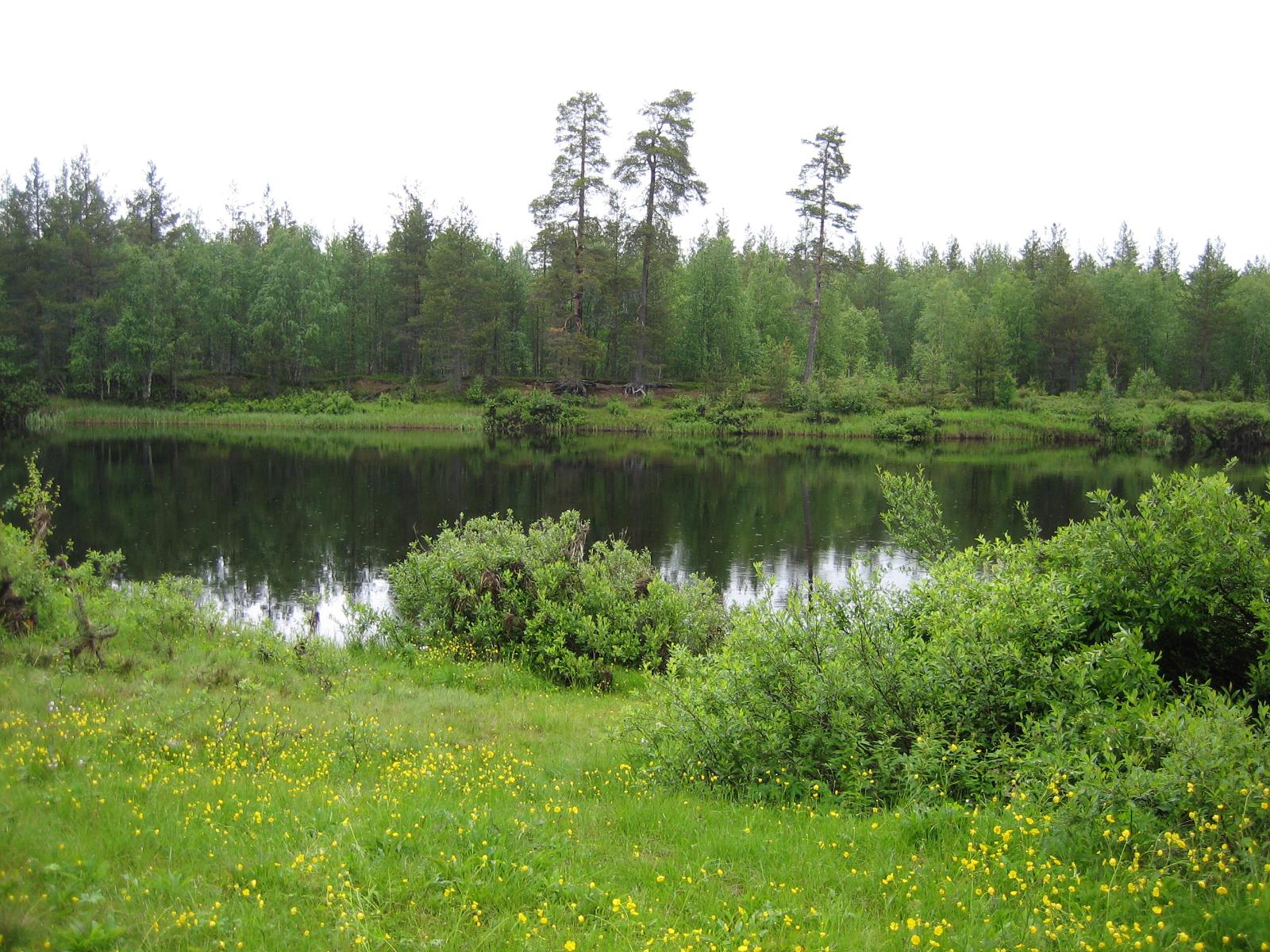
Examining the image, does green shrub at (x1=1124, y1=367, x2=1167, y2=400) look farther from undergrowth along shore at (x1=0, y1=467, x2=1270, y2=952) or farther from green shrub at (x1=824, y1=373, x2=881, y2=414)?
undergrowth along shore at (x1=0, y1=467, x2=1270, y2=952)

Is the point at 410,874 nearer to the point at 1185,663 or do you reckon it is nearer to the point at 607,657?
the point at 1185,663

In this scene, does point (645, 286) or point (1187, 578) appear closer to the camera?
point (1187, 578)

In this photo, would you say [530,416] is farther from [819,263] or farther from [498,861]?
[498,861]

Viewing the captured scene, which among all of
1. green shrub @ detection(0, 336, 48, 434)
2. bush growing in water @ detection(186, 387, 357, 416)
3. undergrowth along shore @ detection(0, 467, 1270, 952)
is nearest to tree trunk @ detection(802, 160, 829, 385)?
bush growing in water @ detection(186, 387, 357, 416)

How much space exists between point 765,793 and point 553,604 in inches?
273

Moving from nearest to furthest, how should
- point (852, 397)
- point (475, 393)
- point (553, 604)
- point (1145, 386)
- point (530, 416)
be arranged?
point (553, 604) → point (530, 416) → point (852, 397) → point (475, 393) → point (1145, 386)

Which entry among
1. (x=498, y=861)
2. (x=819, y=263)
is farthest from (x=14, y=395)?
(x=498, y=861)

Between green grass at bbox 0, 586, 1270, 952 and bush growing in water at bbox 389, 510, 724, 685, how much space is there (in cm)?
494

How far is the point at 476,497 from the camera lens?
→ 30.9 meters

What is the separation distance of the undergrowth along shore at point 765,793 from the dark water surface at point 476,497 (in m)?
2.05

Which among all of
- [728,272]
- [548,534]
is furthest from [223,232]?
[548,534]

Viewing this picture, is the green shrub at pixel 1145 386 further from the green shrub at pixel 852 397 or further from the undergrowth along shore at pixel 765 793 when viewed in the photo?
the undergrowth along shore at pixel 765 793

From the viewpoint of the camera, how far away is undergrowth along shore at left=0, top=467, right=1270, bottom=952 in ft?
14.2

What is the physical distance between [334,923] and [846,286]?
10214 cm
